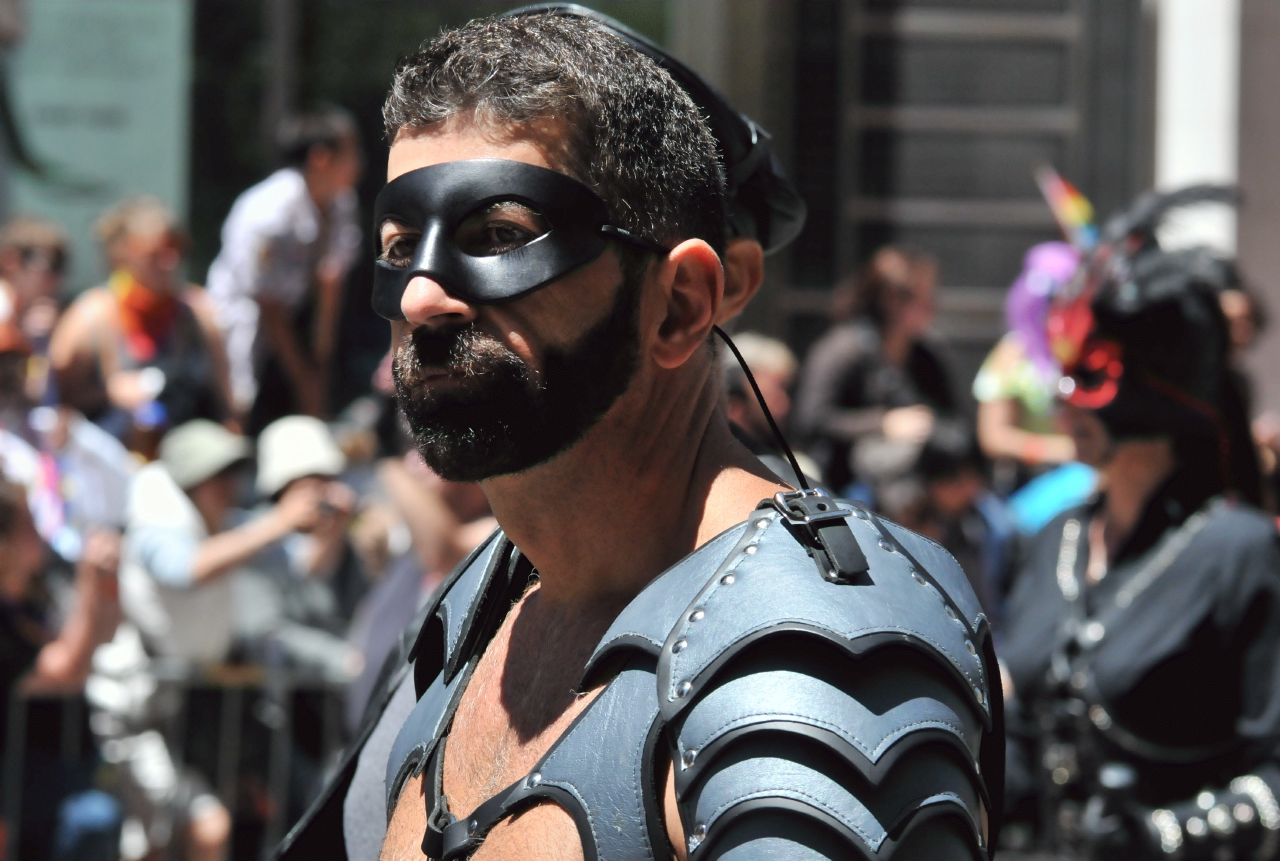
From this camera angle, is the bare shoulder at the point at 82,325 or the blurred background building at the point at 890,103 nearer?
the bare shoulder at the point at 82,325

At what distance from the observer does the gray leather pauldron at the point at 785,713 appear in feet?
4.83

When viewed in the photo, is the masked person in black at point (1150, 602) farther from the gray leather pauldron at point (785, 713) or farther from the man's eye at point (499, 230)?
the man's eye at point (499, 230)

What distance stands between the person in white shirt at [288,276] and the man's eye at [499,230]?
504cm

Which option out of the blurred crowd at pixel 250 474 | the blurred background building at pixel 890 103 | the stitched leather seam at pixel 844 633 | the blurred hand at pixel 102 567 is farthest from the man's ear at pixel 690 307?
the blurred background building at pixel 890 103

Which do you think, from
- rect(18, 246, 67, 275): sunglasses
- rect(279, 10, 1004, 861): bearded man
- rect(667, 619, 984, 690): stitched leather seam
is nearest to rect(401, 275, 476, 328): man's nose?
rect(279, 10, 1004, 861): bearded man

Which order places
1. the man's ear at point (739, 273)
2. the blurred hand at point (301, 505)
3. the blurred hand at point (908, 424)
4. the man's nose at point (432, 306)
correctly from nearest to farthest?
1. the man's nose at point (432, 306)
2. the man's ear at point (739, 273)
3. the blurred hand at point (301, 505)
4. the blurred hand at point (908, 424)

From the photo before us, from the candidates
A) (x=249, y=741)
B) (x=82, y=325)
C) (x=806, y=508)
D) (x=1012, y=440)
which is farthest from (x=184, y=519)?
(x=806, y=508)

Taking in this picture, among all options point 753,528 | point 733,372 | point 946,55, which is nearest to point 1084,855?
point 733,372

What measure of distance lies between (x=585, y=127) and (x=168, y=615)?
3.70m

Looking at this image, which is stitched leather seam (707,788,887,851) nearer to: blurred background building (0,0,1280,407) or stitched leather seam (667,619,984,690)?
stitched leather seam (667,619,984,690)

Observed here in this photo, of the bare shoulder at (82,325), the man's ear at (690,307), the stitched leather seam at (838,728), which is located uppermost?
the man's ear at (690,307)

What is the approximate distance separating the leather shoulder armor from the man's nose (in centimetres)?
41

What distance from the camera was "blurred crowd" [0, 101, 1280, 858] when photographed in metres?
4.57

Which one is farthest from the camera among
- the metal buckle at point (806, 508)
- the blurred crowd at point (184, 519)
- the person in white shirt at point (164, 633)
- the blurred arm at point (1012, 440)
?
the blurred arm at point (1012, 440)
